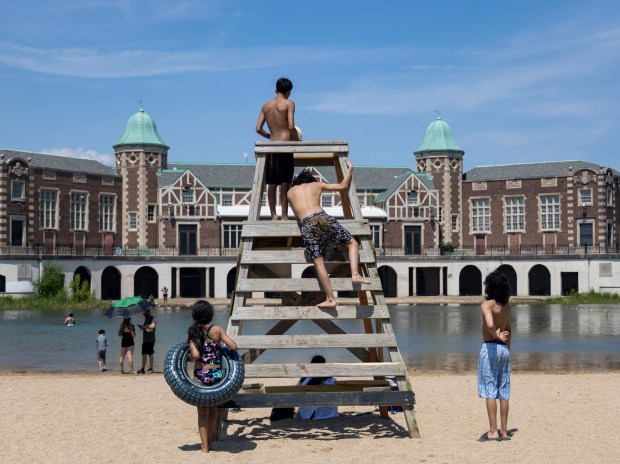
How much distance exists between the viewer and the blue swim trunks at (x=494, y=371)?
31.4 ft

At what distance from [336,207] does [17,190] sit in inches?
935

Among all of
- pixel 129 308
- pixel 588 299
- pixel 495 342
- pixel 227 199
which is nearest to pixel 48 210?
pixel 227 199

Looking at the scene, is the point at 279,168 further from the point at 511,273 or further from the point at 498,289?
the point at 511,273

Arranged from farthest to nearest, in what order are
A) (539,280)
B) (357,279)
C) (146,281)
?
(539,280) < (146,281) < (357,279)

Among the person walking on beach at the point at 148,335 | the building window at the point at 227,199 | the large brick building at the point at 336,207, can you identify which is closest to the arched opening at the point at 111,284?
the large brick building at the point at 336,207

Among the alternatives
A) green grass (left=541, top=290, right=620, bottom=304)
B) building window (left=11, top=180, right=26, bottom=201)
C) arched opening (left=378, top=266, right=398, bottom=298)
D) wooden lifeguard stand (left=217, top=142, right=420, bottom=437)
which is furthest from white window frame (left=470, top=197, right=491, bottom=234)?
wooden lifeguard stand (left=217, top=142, right=420, bottom=437)

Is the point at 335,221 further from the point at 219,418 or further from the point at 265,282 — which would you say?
the point at 219,418

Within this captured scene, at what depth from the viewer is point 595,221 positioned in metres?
65.1

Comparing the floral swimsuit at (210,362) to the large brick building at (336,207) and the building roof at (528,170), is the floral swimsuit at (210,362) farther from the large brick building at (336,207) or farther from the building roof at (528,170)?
the building roof at (528,170)

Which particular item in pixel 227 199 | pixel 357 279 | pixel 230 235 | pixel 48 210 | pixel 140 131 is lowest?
pixel 357 279

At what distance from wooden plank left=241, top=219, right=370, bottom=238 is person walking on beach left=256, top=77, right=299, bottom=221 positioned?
0.41 m

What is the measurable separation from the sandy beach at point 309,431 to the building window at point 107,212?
162 feet

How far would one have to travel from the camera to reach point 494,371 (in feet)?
31.5

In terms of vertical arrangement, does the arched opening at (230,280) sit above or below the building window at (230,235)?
below
